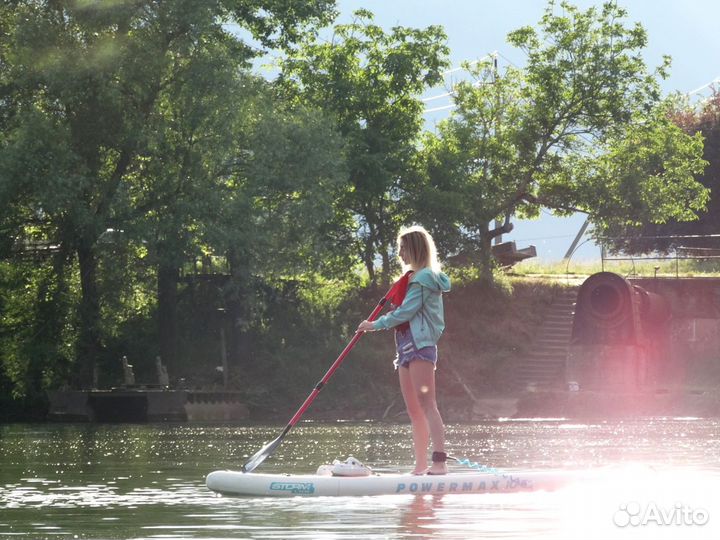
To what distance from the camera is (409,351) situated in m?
13.7

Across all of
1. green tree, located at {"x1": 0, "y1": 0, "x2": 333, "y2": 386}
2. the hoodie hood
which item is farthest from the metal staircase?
the hoodie hood

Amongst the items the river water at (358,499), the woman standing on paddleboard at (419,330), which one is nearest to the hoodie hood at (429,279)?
the woman standing on paddleboard at (419,330)

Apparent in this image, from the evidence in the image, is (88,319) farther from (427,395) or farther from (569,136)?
(427,395)

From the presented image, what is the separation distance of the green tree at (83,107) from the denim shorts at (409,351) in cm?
2573

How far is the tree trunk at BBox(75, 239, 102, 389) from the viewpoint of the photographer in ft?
133

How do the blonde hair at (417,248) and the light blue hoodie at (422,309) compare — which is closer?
the light blue hoodie at (422,309)

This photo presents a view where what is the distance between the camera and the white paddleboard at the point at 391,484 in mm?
12797

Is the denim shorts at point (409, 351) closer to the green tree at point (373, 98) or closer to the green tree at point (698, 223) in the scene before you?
the green tree at point (373, 98)

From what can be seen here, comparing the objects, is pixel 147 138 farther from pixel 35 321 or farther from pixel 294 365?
pixel 294 365

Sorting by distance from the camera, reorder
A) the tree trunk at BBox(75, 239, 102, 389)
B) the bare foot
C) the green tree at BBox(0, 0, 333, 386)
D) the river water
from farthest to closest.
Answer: the tree trunk at BBox(75, 239, 102, 389)
the green tree at BBox(0, 0, 333, 386)
the bare foot
the river water

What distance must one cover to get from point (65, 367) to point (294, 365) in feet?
24.1

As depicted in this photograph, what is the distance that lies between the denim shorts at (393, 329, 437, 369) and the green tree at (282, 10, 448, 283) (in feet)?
111

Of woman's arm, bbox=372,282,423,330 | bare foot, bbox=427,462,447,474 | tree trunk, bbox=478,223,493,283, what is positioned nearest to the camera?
bare foot, bbox=427,462,447,474

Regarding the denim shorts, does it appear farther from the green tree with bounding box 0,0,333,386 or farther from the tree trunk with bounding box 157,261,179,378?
the tree trunk with bounding box 157,261,179,378
